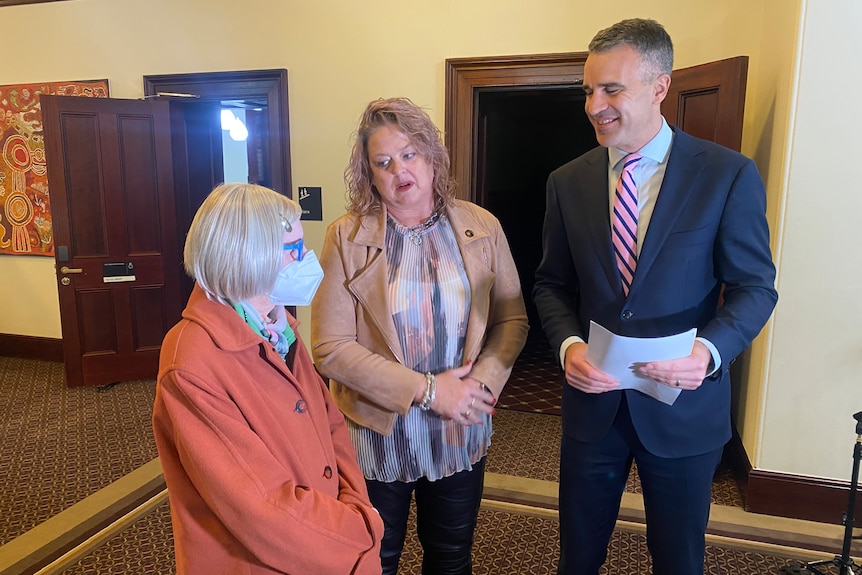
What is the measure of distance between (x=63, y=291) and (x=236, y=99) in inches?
73.3

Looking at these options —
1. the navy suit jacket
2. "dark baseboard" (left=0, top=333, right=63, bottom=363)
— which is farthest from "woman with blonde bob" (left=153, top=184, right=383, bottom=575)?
"dark baseboard" (left=0, top=333, right=63, bottom=363)

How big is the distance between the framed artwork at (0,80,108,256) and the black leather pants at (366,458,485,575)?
14.6ft

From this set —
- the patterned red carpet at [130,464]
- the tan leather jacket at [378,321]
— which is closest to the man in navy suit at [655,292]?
the tan leather jacket at [378,321]

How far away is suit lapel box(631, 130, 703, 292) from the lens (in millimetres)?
1470

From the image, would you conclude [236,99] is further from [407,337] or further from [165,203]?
[407,337]

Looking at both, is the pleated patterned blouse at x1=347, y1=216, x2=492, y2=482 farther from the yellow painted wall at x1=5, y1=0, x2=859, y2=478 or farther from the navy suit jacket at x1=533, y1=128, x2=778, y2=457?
the yellow painted wall at x1=5, y1=0, x2=859, y2=478

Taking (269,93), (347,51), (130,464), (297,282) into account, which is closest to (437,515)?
(297,282)

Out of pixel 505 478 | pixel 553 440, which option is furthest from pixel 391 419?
pixel 553 440

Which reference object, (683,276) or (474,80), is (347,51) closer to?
(474,80)

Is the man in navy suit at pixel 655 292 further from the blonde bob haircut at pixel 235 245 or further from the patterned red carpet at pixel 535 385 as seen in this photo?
the patterned red carpet at pixel 535 385

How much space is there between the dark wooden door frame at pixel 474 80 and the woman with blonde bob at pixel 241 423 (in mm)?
2619

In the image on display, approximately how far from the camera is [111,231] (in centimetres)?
448

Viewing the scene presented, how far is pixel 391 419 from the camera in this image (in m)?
1.63

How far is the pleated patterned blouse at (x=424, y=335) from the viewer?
162 cm
